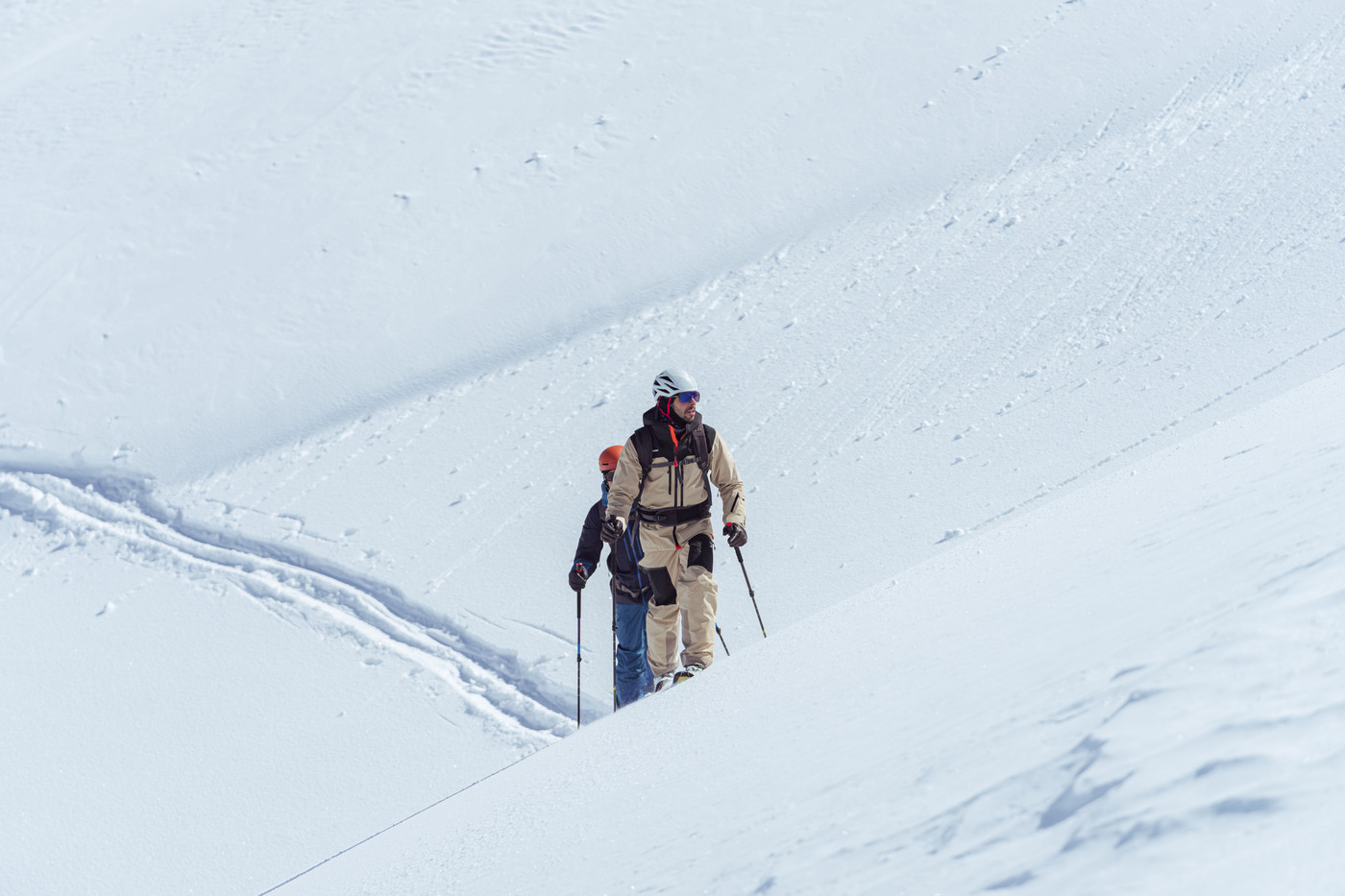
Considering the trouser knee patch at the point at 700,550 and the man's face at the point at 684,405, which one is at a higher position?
the man's face at the point at 684,405

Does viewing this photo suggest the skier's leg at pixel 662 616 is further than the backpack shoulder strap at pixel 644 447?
Yes

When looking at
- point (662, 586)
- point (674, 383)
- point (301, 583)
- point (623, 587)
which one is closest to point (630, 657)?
point (623, 587)

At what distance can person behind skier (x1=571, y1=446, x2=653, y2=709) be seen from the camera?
517 cm

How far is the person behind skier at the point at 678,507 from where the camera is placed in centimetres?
468

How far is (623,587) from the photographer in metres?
5.43

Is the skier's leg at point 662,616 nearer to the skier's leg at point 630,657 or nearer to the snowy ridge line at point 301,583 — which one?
the skier's leg at point 630,657

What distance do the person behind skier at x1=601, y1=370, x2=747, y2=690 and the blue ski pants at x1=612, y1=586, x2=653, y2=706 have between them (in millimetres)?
307

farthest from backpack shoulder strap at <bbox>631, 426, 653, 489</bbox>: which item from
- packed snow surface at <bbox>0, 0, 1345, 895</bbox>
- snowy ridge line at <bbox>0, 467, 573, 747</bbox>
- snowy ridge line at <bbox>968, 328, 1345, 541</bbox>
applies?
snowy ridge line at <bbox>968, 328, 1345, 541</bbox>

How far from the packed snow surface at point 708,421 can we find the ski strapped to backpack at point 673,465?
2.45 ft

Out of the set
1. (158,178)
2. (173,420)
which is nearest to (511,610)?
(173,420)

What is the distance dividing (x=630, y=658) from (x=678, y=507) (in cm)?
119

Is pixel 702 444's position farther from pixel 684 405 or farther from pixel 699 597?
pixel 699 597

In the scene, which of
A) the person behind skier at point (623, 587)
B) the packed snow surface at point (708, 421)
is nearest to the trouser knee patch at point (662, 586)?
the person behind skier at point (623, 587)

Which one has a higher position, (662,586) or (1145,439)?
(1145,439)
